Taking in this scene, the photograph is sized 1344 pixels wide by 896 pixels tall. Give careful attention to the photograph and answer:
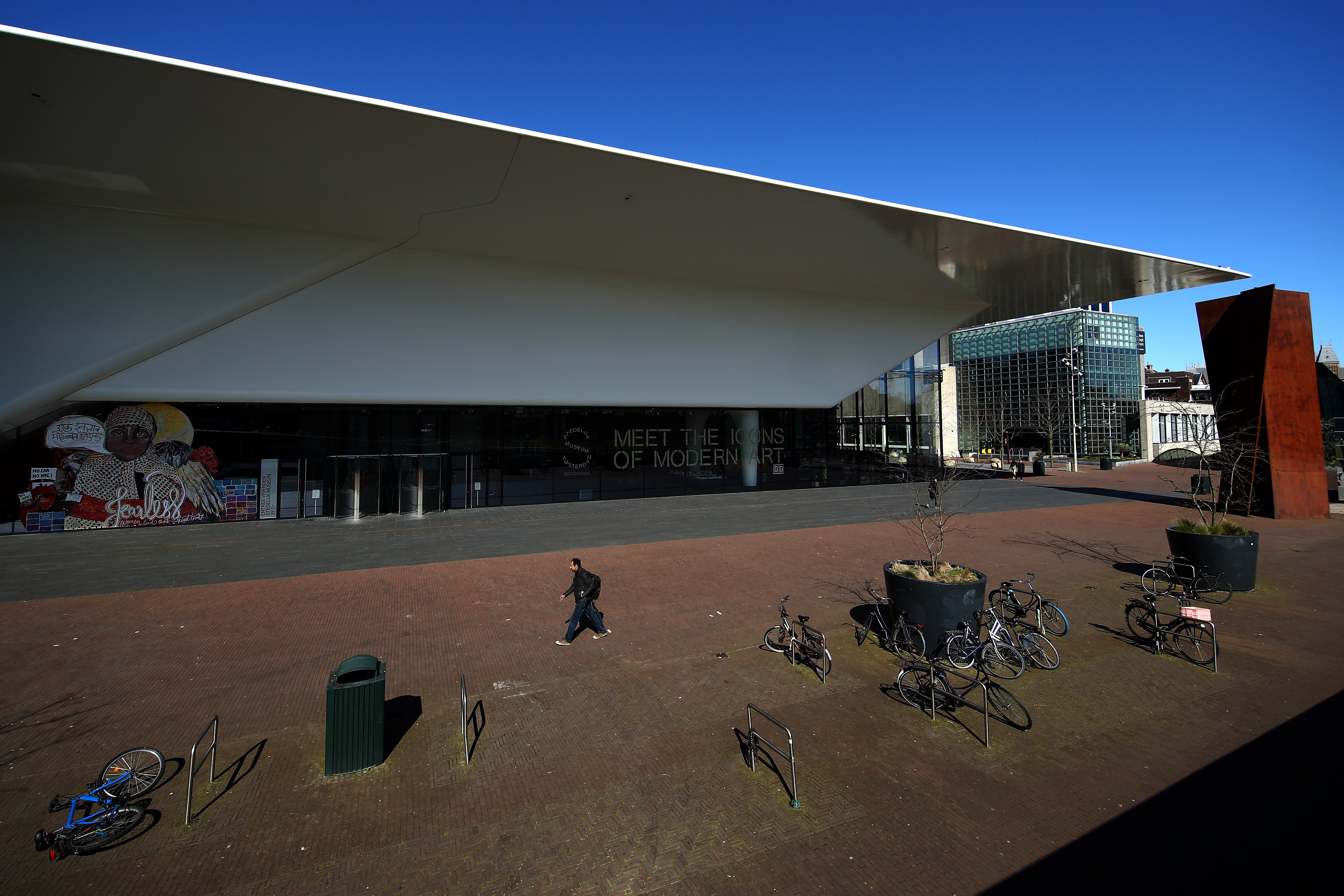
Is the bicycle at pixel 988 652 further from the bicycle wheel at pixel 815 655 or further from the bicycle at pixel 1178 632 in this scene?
the bicycle at pixel 1178 632

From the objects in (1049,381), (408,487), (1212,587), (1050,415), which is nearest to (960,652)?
(1212,587)

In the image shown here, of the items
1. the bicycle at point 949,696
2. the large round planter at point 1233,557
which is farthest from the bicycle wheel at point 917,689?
the large round planter at point 1233,557

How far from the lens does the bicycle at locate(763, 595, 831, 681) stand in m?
7.57

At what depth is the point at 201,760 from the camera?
18.5 ft

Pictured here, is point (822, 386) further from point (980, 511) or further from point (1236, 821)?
point (1236, 821)

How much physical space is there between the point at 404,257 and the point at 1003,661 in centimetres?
2037

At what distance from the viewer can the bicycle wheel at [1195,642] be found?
786 cm

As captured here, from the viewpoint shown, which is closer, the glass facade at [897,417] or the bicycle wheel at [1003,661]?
the bicycle wheel at [1003,661]

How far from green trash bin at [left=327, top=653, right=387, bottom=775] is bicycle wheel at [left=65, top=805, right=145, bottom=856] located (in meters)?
1.30

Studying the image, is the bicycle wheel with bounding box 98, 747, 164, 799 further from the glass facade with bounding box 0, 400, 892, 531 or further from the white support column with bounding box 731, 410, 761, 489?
the white support column with bounding box 731, 410, 761, 489

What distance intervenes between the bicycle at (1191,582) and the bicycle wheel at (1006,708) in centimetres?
541

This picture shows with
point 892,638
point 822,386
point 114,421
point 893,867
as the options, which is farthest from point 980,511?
point 114,421

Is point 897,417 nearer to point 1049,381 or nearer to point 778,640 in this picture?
point 778,640

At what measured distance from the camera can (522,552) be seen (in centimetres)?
1541
